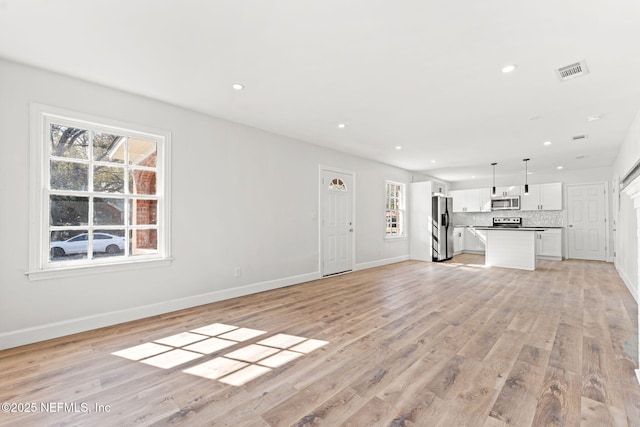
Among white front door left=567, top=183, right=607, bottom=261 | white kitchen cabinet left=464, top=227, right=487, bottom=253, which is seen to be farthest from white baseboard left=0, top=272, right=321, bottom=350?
white front door left=567, top=183, right=607, bottom=261

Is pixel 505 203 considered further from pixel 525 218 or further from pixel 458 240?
pixel 458 240

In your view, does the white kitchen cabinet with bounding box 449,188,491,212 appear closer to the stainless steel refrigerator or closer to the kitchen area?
the kitchen area

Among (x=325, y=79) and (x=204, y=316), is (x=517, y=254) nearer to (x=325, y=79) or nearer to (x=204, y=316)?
(x=325, y=79)

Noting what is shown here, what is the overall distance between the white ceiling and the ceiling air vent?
48 mm

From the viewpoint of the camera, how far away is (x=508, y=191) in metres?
8.91

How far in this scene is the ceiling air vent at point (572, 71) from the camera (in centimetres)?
262

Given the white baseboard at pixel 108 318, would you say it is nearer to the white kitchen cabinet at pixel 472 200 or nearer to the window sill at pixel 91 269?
the window sill at pixel 91 269

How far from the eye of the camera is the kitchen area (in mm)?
6602

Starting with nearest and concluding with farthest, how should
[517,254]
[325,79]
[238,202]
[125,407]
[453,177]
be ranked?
[125,407], [325,79], [238,202], [517,254], [453,177]

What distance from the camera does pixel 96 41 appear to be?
2.32 meters

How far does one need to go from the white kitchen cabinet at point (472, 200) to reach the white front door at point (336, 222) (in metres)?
5.33

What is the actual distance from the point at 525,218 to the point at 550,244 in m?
1.24

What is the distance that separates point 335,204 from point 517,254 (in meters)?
4.23

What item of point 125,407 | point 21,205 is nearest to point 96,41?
point 21,205
